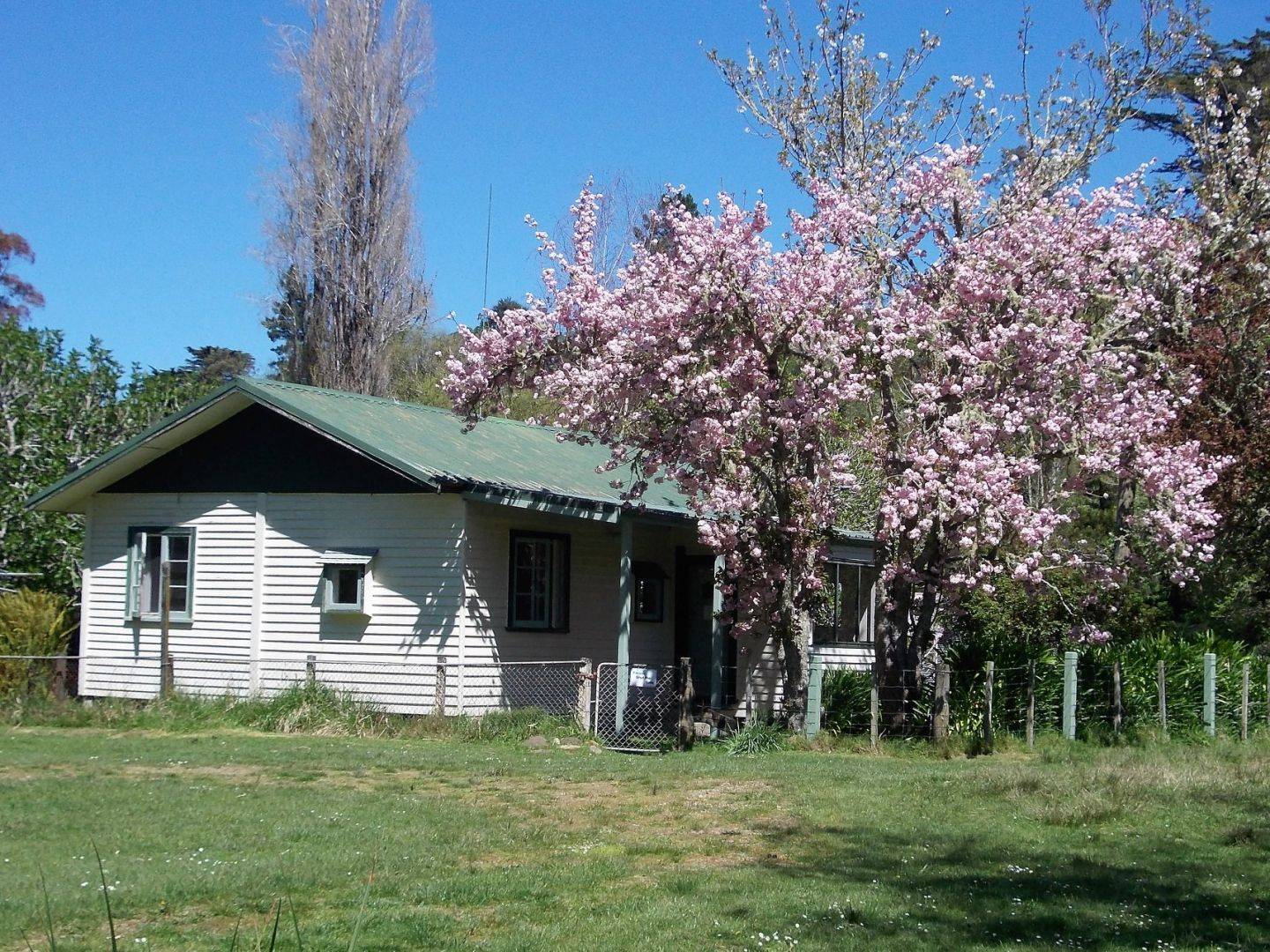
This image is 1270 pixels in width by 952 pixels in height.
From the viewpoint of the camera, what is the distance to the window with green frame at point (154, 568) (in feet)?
67.4

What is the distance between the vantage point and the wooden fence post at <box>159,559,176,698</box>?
65.0ft

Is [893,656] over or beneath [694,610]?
beneath

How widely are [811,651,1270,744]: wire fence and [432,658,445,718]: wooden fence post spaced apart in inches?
185

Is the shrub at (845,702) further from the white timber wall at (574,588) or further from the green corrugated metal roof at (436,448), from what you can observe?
the white timber wall at (574,588)

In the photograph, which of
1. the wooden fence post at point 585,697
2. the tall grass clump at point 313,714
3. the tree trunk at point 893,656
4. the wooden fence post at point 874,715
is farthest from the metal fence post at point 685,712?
the tall grass clump at point 313,714

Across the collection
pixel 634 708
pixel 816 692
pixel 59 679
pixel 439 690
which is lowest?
pixel 634 708

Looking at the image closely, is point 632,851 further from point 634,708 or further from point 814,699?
point 634,708

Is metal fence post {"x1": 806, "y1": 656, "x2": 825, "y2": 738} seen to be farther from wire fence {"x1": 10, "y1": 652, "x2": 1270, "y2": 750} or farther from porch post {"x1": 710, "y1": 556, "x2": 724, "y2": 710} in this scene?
porch post {"x1": 710, "y1": 556, "x2": 724, "y2": 710}

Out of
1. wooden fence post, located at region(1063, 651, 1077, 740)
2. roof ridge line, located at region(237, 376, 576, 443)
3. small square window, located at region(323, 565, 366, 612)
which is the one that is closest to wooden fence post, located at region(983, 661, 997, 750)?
wooden fence post, located at region(1063, 651, 1077, 740)

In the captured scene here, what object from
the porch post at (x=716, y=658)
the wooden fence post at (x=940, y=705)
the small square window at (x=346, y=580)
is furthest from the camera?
the porch post at (x=716, y=658)

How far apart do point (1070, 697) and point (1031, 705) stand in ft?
1.68

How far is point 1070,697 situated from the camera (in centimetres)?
1661

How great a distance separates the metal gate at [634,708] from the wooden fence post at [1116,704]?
5.27 m

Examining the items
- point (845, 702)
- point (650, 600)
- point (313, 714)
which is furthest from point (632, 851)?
point (650, 600)
